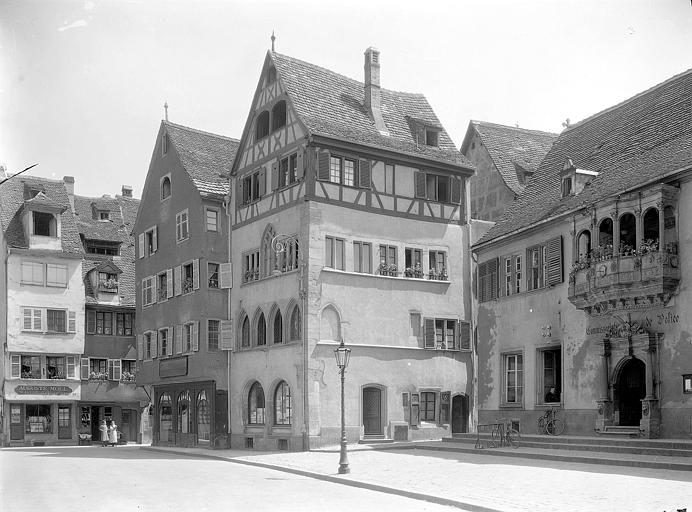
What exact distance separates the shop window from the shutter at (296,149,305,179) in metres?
8.93

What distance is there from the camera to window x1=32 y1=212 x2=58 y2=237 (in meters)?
54.8

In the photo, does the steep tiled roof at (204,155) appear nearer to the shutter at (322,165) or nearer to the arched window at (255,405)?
the shutter at (322,165)

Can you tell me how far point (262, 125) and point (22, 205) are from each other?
20.9 metres

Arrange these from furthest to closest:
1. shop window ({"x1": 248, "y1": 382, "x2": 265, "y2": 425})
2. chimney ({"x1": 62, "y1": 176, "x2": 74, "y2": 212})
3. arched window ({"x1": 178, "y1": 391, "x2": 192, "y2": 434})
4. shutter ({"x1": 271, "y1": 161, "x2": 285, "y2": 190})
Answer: chimney ({"x1": 62, "y1": 176, "x2": 74, "y2": 212})
arched window ({"x1": 178, "y1": 391, "x2": 192, "y2": 434})
shop window ({"x1": 248, "y1": 382, "x2": 265, "y2": 425})
shutter ({"x1": 271, "y1": 161, "x2": 285, "y2": 190})

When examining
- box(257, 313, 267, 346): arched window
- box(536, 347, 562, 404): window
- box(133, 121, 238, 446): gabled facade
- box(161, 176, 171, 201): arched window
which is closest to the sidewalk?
box(536, 347, 562, 404): window

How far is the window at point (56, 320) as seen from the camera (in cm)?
5441

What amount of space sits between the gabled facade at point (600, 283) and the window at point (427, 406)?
3.34m

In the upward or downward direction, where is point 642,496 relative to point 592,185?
downward

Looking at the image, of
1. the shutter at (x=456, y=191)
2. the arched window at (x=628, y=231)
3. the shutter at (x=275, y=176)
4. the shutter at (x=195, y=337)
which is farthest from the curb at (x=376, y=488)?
the shutter at (x=456, y=191)

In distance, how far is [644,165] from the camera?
28.9 metres

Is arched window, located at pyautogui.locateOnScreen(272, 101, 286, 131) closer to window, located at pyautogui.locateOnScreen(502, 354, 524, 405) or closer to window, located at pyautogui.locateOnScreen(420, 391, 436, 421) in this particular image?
window, located at pyautogui.locateOnScreen(420, 391, 436, 421)

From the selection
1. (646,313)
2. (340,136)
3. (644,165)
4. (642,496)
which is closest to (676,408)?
(646,313)

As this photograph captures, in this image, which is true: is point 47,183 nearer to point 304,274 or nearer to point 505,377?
point 304,274

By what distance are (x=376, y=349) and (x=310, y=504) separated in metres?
20.8
